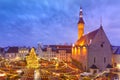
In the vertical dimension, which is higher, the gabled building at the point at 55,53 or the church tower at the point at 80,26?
→ the church tower at the point at 80,26

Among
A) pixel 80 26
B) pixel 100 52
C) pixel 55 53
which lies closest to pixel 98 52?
pixel 100 52

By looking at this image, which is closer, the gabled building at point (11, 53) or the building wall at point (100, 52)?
the building wall at point (100, 52)

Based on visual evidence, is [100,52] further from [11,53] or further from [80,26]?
[11,53]

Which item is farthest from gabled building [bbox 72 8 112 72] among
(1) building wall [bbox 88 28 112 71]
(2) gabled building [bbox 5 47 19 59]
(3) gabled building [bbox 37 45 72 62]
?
(2) gabled building [bbox 5 47 19 59]

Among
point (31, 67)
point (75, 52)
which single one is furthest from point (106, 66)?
point (31, 67)

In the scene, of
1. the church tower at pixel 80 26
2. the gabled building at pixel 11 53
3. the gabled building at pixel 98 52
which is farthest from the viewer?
the gabled building at pixel 11 53

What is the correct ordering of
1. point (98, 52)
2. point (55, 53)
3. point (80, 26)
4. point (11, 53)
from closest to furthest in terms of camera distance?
point (98, 52)
point (80, 26)
point (55, 53)
point (11, 53)

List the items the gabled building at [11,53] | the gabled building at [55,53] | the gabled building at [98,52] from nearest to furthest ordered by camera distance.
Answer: the gabled building at [98,52] < the gabled building at [55,53] < the gabled building at [11,53]

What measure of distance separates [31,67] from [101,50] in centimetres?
1781

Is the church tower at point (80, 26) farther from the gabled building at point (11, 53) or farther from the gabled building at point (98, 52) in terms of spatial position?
the gabled building at point (11, 53)

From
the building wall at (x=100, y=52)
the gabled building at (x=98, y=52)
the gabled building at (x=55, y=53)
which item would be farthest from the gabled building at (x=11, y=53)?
the building wall at (x=100, y=52)

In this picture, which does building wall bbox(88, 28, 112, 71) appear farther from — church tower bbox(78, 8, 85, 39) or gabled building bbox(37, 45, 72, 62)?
gabled building bbox(37, 45, 72, 62)

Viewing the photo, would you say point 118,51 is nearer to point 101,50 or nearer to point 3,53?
point 101,50

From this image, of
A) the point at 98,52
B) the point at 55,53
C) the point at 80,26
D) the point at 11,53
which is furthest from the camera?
the point at 11,53
